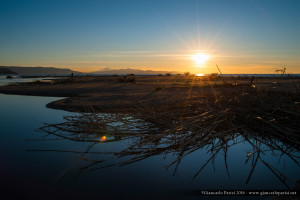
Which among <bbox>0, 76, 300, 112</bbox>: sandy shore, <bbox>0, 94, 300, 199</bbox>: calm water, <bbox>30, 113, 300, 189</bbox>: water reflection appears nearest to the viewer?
<bbox>0, 94, 300, 199</bbox>: calm water

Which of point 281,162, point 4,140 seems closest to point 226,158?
point 281,162

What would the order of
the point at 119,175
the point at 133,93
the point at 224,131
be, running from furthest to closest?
the point at 133,93
the point at 224,131
the point at 119,175

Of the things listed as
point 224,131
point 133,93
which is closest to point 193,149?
point 224,131

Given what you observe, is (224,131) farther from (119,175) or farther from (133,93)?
(133,93)

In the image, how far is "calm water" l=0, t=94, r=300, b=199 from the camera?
1.67m

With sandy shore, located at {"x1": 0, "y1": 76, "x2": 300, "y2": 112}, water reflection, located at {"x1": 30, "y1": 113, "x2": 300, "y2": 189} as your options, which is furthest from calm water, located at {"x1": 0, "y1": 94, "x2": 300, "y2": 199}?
sandy shore, located at {"x1": 0, "y1": 76, "x2": 300, "y2": 112}

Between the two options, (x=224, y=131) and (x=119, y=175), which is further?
(x=224, y=131)

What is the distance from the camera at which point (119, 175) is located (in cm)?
191

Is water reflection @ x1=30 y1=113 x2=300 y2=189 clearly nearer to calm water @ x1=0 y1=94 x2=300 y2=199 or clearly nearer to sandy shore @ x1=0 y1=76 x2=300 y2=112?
calm water @ x1=0 y1=94 x2=300 y2=199

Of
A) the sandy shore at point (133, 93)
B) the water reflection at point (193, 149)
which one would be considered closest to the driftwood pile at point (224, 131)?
the water reflection at point (193, 149)

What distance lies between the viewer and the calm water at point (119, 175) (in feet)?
5.47

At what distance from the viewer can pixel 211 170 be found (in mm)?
1996

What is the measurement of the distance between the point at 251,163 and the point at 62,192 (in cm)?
193

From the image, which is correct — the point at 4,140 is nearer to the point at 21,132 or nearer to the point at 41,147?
the point at 21,132
